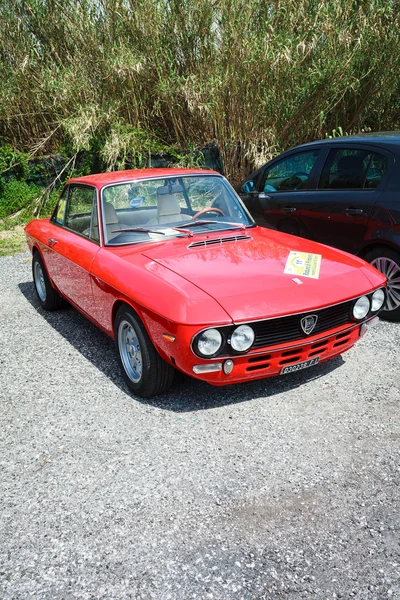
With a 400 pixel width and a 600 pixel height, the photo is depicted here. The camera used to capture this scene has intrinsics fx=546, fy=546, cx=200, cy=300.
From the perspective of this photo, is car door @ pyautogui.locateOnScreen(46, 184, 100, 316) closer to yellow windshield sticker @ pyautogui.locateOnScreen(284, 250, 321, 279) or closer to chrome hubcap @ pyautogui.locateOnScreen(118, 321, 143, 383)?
chrome hubcap @ pyautogui.locateOnScreen(118, 321, 143, 383)

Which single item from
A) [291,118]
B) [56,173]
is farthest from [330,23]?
[56,173]

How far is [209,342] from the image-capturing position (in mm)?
3158

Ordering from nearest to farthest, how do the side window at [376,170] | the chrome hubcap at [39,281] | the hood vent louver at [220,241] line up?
the hood vent louver at [220,241] < the side window at [376,170] < the chrome hubcap at [39,281]

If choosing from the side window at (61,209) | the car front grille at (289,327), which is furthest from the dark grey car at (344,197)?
the side window at (61,209)

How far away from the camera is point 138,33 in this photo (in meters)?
10.4

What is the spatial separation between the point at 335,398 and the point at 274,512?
1.26 metres

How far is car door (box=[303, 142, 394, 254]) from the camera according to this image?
506 centimetres

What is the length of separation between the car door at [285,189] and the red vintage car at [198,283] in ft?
4.24

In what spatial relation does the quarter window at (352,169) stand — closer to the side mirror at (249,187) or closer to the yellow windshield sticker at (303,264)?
the side mirror at (249,187)

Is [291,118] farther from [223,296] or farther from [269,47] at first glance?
[223,296]

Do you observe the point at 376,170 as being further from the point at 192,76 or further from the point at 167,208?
the point at 192,76

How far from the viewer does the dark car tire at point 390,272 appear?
4828 millimetres

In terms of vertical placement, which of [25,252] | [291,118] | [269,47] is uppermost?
[269,47]

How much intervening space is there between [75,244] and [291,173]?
2.69 meters
